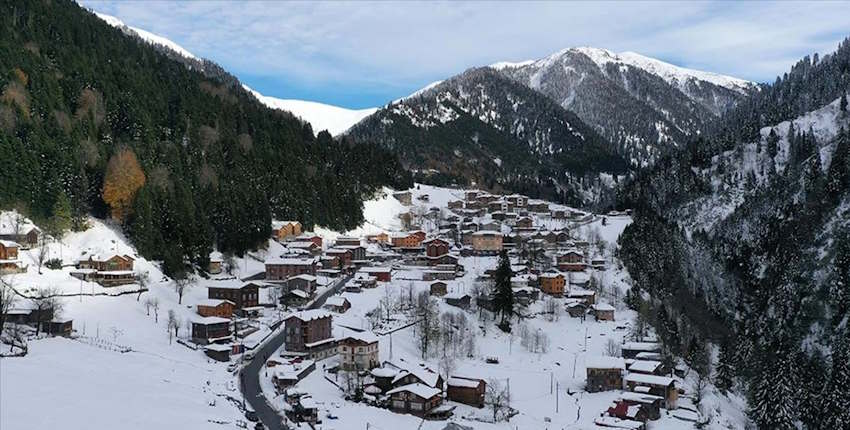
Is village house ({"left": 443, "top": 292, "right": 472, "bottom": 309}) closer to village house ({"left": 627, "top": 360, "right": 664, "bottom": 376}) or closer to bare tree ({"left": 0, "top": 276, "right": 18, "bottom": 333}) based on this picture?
village house ({"left": 627, "top": 360, "right": 664, "bottom": 376})

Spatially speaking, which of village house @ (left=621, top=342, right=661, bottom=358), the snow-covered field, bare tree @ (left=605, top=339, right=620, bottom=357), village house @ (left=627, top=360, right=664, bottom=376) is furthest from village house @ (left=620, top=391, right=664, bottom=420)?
bare tree @ (left=605, top=339, right=620, bottom=357)

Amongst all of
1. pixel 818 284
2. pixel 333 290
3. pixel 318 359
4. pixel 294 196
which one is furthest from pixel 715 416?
pixel 294 196

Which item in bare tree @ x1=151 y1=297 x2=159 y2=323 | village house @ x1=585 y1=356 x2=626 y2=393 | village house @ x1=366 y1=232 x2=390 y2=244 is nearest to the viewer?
bare tree @ x1=151 y1=297 x2=159 y2=323

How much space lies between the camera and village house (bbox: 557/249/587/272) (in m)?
96.2

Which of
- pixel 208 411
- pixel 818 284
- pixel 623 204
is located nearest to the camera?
pixel 208 411

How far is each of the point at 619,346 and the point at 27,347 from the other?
2027 inches

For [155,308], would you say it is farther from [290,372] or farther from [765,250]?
[765,250]

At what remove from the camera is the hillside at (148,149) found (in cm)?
7156

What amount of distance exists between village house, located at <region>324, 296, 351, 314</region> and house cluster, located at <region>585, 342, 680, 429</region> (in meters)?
23.6

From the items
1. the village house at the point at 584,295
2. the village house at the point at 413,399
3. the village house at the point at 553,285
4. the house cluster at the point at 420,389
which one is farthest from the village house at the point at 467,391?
the village house at the point at 553,285

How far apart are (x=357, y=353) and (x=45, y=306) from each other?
23.3 m

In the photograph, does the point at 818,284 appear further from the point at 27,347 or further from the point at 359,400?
the point at 27,347

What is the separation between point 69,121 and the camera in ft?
261

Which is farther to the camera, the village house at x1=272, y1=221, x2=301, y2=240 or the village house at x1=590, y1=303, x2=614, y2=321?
the village house at x1=272, y1=221, x2=301, y2=240
